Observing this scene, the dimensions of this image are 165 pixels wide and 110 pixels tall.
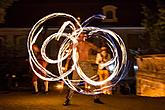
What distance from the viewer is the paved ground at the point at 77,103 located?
47.1ft

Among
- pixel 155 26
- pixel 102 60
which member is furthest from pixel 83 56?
pixel 155 26

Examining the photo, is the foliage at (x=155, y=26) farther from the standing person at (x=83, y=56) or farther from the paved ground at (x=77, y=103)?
the standing person at (x=83, y=56)

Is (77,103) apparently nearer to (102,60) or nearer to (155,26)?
(102,60)

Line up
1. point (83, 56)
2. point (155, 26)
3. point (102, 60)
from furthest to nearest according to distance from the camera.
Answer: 1. point (155, 26)
2. point (102, 60)
3. point (83, 56)

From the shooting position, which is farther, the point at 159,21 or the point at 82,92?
the point at 159,21

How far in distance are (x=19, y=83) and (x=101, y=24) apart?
13989 millimetres

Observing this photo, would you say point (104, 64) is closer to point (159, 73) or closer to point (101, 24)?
point (159, 73)

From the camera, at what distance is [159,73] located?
65.3ft

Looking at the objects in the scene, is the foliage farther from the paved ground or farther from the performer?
the paved ground

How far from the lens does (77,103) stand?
15297 mm

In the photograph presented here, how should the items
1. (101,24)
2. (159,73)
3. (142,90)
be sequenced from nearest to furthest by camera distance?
1. (159,73)
2. (142,90)
3. (101,24)

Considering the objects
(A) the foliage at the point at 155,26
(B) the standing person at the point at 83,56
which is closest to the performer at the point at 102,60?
(B) the standing person at the point at 83,56

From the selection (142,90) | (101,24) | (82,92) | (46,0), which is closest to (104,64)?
(82,92)

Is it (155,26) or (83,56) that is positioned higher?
(155,26)
